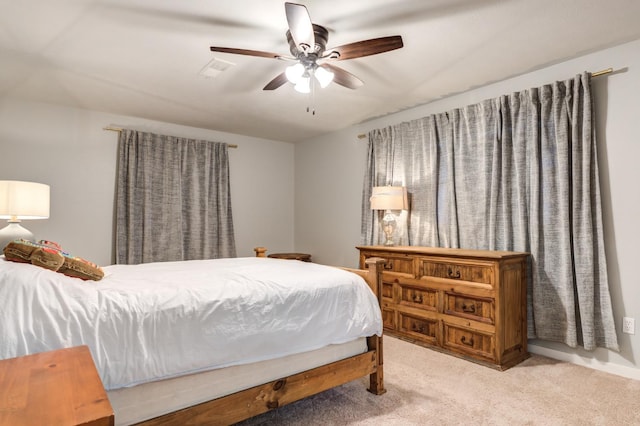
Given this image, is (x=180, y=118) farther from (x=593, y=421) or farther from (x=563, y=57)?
(x=593, y=421)

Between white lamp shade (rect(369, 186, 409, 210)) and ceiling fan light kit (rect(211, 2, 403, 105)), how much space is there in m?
1.43

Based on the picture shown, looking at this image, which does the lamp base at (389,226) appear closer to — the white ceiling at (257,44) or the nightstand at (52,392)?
the white ceiling at (257,44)

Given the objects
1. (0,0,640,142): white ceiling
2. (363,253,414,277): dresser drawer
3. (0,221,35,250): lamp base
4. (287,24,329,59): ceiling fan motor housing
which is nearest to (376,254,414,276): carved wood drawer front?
(363,253,414,277): dresser drawer

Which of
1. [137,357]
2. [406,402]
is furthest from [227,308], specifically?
[406,402]

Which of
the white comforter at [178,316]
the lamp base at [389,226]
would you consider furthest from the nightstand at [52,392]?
the lamp base at [389,226]

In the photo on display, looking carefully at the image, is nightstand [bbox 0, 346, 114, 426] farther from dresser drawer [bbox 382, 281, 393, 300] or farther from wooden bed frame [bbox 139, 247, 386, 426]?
dresser drawer [bbox 382, 281, 393, 300]

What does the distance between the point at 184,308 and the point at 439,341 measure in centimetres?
226

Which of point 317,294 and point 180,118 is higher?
point 180,118

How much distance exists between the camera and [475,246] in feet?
10.9

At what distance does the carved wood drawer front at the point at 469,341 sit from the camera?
2719mm

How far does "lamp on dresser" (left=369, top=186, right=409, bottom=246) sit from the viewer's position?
3.75 m

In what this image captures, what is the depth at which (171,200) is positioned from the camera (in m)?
4.39

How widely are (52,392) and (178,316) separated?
77 cm

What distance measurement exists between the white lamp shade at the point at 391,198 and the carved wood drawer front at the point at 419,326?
1085 mm
